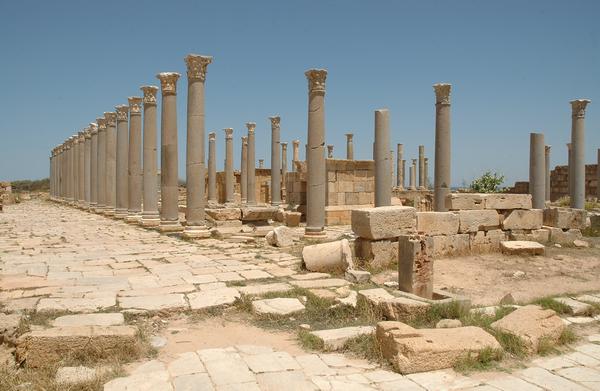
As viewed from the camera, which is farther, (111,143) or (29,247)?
(111,143)

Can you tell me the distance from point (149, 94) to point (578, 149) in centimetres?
1693

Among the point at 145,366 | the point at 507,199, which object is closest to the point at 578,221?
the point at 507,199

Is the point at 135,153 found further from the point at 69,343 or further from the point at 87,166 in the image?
the point at 69,343

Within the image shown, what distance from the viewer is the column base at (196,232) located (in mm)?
14758

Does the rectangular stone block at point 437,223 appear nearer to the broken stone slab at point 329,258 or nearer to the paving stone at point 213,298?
the broken stone slab at point 329,258

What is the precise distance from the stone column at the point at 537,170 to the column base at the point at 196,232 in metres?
12.3

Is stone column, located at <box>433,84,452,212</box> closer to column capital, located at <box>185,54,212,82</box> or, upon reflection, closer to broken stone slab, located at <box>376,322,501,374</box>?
column capital, located at <box>185,54,212,82</box>

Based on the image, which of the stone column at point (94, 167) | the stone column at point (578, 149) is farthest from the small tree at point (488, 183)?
the stone column at point (94, 167)

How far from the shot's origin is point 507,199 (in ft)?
46.3

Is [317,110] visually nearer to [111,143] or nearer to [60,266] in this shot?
[60,266]

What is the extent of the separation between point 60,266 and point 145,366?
20.8ft

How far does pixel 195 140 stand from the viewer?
1518 cm

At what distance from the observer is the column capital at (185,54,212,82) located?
15086 mm

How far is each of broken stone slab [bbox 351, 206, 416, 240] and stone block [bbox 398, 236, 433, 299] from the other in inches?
78.1
